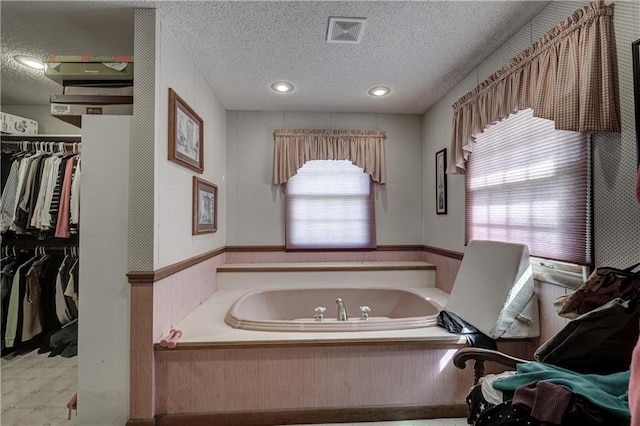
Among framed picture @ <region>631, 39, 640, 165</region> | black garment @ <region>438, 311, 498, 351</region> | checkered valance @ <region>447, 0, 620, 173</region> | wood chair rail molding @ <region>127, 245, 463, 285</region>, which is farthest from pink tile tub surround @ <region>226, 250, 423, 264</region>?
framed picture @ <region>631, 39, 640, 165</region>

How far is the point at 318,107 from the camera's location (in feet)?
9.95

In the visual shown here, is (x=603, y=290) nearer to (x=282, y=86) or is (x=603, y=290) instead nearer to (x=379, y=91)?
(x=379, y=91)

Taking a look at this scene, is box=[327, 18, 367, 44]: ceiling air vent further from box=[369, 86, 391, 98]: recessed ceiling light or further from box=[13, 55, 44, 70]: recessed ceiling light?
box=[13, 55, 44, 70]: recessed ceiling light

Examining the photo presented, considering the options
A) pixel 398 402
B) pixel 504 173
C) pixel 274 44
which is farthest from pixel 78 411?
pixel 504 173

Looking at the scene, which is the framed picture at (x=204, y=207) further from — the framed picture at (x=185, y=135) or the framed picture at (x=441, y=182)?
the framed picture at (x=441, y=182)

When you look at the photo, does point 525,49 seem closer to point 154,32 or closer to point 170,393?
point 154,32

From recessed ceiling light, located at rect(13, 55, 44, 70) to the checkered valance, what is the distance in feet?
10.1

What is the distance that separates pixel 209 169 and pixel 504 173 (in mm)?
2208

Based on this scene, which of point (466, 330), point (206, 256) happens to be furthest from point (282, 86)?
point (466, 330)

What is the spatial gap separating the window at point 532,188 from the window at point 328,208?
1.09 meters

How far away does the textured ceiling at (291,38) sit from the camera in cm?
158

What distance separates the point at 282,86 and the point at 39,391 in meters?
2.74

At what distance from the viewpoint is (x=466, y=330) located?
175 centimetres

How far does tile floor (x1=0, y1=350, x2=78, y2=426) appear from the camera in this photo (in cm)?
171
